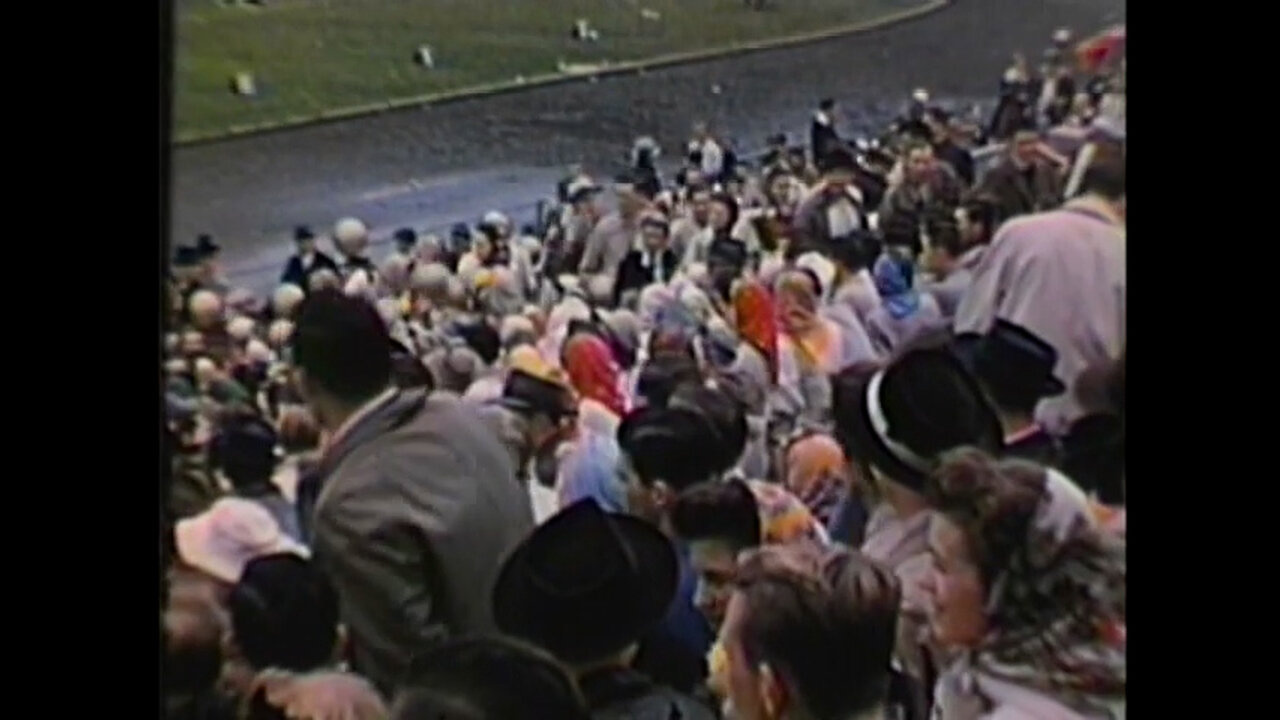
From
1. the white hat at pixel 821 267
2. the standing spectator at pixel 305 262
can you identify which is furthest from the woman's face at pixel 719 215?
the standing spectator at pixel 305 262

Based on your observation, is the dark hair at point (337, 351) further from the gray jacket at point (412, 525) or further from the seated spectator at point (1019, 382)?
the seated spectator at point (1019, 382)

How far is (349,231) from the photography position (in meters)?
2.84

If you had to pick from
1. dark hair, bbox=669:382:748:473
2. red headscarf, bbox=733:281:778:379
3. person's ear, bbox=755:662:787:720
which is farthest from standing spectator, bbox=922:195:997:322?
person's ear, bbox=755:662:787:720

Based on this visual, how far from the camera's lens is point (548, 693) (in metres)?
2.79

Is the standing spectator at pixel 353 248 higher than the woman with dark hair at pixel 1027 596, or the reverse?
the standing spectator at pixel 353 248

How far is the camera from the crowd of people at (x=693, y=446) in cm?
279

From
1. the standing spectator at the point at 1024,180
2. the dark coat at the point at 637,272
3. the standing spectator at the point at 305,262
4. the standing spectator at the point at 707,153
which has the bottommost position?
the dark coat at the point at 637,272

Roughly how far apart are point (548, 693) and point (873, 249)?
2.65 feet

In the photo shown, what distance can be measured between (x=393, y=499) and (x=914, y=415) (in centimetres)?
77

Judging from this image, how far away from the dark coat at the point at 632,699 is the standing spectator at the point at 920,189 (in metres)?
Result: 0.76

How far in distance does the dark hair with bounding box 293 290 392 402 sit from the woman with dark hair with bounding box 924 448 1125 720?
0.85m

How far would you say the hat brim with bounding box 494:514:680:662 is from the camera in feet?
9.14
